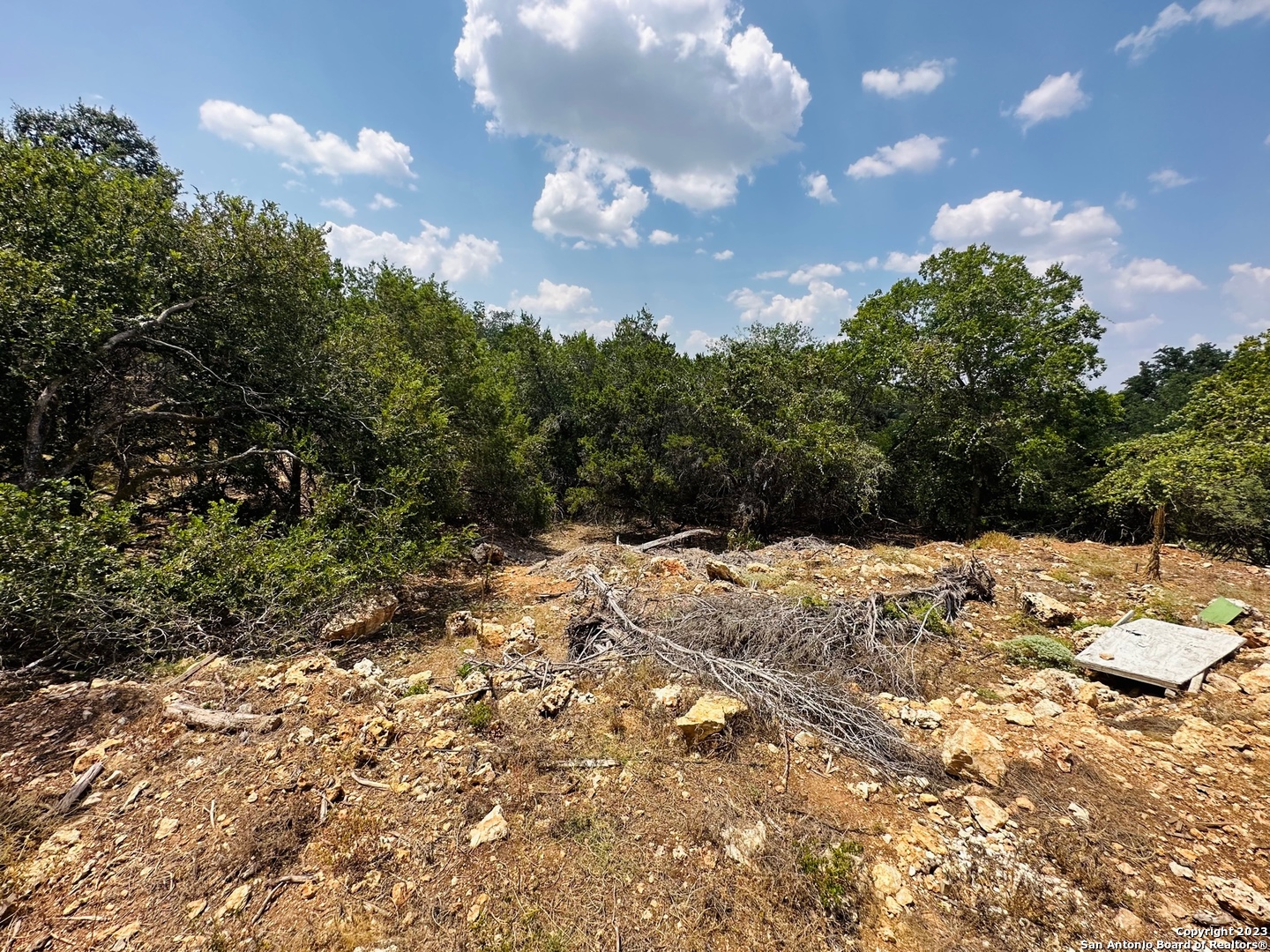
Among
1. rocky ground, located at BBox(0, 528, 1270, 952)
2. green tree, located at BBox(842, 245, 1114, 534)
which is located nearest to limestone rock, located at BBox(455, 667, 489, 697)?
rocky ground, located at BBox(0, 528, 1270, 952)

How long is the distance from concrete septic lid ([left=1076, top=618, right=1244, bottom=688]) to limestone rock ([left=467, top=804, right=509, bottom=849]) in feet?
17.8

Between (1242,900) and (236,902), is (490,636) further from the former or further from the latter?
(1242,900)

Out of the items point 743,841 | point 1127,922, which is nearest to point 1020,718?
point 1127,922

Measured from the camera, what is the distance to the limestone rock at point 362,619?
4.92m

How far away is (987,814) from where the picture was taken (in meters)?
2.78

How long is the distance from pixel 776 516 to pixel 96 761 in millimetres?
12076

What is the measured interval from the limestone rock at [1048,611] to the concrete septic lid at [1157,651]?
0.57 metres

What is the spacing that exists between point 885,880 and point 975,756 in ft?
4.25

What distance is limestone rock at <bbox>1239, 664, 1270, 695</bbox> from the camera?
153 inches

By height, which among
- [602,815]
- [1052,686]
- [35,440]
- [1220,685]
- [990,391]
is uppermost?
[990,391]

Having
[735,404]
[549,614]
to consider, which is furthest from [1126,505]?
[549,614]

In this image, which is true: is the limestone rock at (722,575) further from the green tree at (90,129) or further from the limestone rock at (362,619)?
the green tree at (90,129)

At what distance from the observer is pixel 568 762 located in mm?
3250

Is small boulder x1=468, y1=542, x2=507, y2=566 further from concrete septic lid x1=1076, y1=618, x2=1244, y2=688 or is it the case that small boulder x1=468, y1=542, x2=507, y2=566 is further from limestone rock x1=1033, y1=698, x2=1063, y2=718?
concrete septic lid x1=1076, y1=618, x2=1244, y2=688
